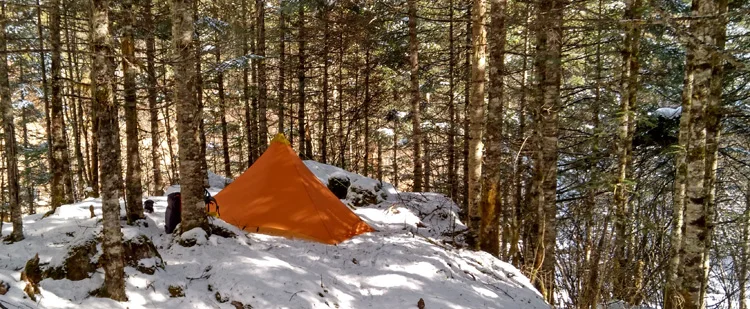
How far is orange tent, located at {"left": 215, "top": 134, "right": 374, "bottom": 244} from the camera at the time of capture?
7.94m

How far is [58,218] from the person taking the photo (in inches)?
291

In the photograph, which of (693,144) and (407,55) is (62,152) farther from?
(693,144)

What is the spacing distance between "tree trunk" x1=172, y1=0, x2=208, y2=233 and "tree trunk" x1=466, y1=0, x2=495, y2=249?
474cm

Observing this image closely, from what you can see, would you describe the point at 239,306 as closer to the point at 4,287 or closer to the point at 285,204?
the point at 4,287

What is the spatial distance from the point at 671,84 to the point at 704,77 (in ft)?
21.0

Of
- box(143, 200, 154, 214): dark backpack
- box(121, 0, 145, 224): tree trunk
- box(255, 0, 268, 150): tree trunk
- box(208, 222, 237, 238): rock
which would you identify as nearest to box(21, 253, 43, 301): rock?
box(121, 0, 145, 224): tree trunk

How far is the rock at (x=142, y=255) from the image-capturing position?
5379mm

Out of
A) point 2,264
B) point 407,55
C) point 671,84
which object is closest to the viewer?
point 2,264

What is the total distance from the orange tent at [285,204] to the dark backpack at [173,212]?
1.25 meters

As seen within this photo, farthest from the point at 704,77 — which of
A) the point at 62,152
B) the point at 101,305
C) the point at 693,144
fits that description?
the point at 62,152

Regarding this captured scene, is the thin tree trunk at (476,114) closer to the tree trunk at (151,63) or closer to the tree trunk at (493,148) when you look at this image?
the tree trunk at (493,148)

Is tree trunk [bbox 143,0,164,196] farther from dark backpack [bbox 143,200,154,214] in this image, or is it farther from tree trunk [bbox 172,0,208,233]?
dark backpack [bbox 143,200,154,214]

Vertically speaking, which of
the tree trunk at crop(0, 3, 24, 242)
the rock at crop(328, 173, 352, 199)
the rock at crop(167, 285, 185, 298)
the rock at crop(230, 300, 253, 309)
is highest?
the tree trunk at crop(0, 3, 24, 242)

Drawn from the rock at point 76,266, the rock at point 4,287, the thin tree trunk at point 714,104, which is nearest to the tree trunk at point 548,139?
the thin tree trunk at point 714,104
